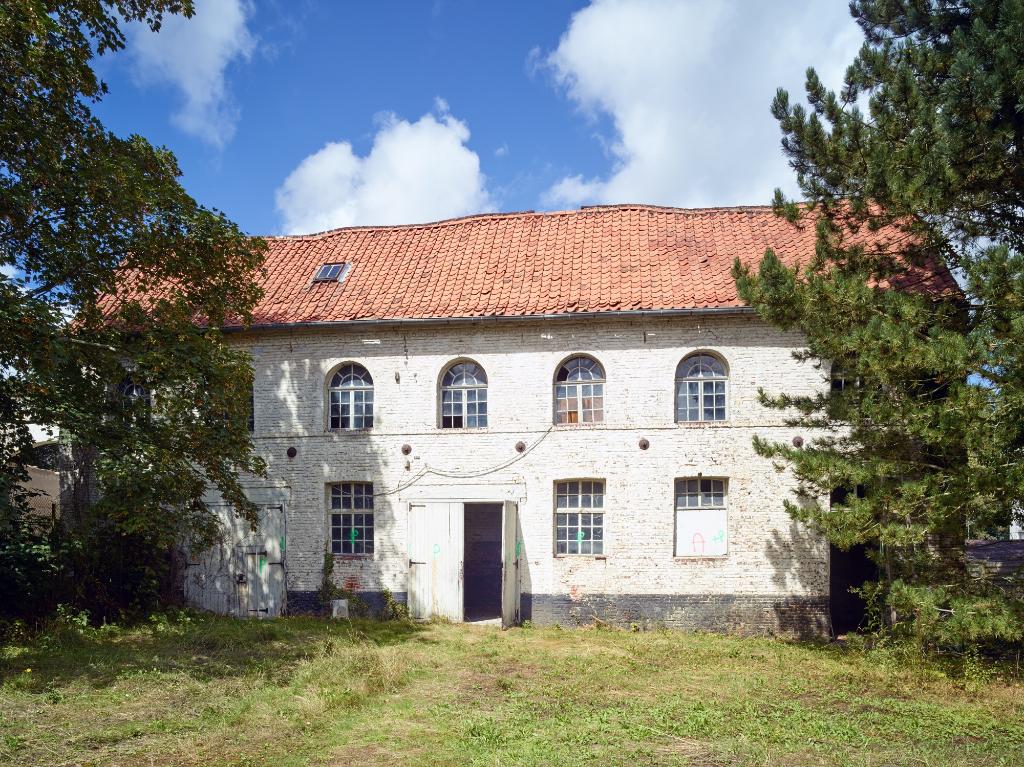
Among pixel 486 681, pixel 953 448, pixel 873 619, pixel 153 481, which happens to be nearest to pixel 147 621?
pixel 153 481

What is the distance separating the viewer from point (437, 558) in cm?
1540

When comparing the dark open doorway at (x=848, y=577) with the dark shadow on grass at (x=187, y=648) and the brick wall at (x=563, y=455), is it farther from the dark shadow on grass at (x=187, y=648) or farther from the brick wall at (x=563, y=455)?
the dark shadow on grass at (x=187, y=648)

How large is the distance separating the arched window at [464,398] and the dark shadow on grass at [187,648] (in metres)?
3.96

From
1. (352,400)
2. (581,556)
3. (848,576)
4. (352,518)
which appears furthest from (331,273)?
(848,576)

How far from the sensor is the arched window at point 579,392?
15422 millimetres

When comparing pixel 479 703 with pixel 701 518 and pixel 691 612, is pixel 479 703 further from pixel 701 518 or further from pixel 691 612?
pixel 701 518

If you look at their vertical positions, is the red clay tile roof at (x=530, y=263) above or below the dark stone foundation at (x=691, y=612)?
above

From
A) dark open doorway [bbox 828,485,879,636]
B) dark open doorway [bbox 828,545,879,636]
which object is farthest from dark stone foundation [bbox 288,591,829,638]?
dark open doorway [bbox 828,545,879,636]

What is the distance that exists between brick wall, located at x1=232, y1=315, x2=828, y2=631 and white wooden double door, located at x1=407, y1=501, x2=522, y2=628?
26cm

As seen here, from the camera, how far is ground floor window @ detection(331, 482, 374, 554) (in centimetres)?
1599

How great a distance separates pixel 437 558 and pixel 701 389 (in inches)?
235

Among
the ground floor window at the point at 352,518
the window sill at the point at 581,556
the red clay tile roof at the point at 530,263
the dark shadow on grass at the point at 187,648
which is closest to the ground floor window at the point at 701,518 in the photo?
the window sill at the point at 581,556

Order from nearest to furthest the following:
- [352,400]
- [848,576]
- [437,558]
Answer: [437,558] < [352,400] < [848,576]

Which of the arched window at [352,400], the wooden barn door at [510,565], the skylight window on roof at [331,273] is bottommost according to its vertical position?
the wooden barn door at [510,565]
